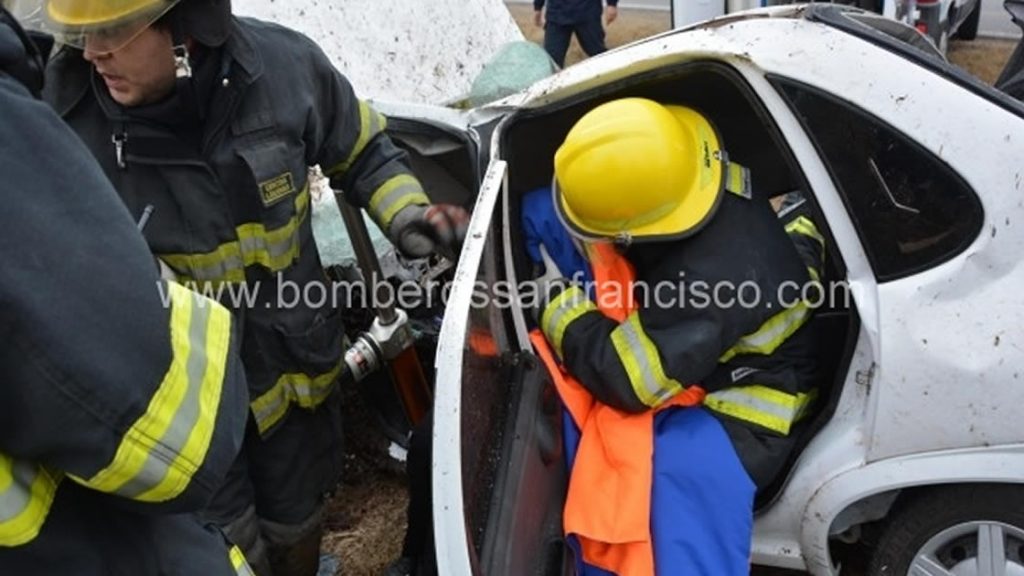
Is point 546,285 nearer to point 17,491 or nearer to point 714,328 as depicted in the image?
point 714,328

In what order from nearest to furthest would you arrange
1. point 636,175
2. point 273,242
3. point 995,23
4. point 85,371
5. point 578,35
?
1. point 85,371
2. point 636,175
3. point 273,242
4. point 578,35
5. point 995,23

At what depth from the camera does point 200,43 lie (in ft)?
7.11

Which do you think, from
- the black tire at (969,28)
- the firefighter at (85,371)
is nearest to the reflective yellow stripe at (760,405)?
the firefighter at (85,371)

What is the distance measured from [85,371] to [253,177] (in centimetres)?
117

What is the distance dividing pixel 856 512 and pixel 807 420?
23cm

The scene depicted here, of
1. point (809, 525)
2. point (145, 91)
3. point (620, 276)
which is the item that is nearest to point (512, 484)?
point (620, 276)

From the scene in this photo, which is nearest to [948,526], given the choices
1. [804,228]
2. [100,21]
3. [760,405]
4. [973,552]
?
[973,552]

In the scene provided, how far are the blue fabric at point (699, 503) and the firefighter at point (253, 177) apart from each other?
729mm

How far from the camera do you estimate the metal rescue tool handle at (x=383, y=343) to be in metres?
2.84

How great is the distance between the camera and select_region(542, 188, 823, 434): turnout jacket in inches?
86.1

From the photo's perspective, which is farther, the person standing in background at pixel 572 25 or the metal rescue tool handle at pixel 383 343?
the person standing in background at pixel 572 25

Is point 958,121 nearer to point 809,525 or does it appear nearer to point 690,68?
point 690,68

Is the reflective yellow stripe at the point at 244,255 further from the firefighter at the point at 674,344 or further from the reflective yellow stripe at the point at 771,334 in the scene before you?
the reflective yellow stripe at the point at 771,334

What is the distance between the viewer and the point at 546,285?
255cm
